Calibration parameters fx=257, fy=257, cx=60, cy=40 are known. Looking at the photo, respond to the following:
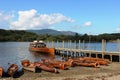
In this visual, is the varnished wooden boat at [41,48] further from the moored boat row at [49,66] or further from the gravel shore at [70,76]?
the gravel shore at [70,76]

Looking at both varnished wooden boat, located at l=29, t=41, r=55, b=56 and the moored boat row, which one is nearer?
the moored boat row

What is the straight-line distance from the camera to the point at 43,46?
81625 mm

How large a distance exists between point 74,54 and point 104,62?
95.6 feet

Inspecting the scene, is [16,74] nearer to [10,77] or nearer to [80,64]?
[10,77]

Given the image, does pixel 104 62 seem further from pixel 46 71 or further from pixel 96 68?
pixel 46 71

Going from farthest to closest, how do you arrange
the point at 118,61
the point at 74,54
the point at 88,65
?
the point at 74,54
the point at 118,61
the point at 88,65

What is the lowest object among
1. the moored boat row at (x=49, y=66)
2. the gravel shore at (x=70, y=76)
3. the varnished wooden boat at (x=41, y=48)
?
the gravel shore at (x=70, y=76)

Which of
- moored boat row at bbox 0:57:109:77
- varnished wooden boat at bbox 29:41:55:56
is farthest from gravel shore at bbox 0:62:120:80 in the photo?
varnished wooden boat at bbox 29:41:55:56

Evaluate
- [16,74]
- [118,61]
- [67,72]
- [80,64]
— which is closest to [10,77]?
[16,74]

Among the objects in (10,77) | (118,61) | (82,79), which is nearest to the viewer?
(82,79)

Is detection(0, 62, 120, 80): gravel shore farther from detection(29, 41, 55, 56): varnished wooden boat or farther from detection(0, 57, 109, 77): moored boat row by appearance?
detection(29, 41, 55, 56): varnished wooden boat

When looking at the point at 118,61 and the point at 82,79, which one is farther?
the point at 118,61

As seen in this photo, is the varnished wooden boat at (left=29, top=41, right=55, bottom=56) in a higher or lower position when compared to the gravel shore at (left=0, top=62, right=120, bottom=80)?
higher

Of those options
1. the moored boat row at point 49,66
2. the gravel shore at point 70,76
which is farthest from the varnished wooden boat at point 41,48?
the gravel shore at point 70,76
